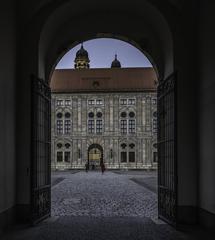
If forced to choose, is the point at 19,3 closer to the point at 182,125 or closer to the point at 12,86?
the point at 12,86

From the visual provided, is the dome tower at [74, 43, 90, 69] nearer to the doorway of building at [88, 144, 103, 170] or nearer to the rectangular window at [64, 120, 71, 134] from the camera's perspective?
the rectangular window at [64, 120, 71, 134]

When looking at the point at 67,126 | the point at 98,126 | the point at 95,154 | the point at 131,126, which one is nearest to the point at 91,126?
the point at 98,126

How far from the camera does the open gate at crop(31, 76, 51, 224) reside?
7668 mm

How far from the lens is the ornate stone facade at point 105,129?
2120 inches

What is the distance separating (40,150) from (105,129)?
46.0m

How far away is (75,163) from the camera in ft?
176

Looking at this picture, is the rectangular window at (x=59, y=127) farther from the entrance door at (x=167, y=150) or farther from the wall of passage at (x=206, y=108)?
the wall of passage at (x=206, y=108)

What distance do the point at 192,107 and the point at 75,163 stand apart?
4647 centimetres

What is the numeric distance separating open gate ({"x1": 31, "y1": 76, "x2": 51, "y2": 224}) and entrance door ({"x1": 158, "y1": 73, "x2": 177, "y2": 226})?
238cm

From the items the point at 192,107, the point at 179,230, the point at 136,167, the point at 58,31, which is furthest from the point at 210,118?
the point at 136,167

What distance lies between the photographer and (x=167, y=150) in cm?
848

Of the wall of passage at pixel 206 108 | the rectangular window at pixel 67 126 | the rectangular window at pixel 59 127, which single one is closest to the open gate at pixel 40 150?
the wall of passage at pixel 206 108

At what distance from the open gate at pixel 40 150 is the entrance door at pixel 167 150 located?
238 cm

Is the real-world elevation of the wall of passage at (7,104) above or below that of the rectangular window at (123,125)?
below
